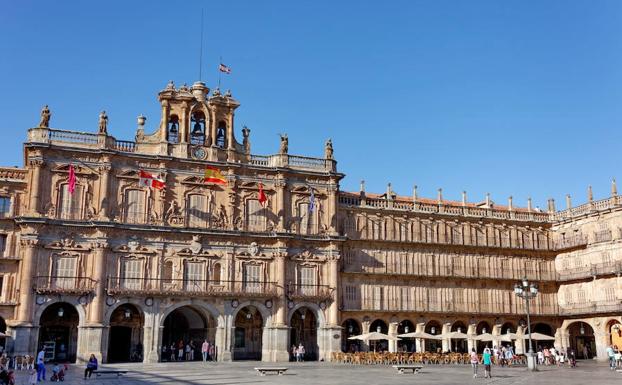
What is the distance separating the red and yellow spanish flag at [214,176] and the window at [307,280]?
382 inches

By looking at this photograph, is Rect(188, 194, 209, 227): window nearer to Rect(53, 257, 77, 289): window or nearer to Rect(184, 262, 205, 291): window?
Rect(184, 262, 205, 291): window

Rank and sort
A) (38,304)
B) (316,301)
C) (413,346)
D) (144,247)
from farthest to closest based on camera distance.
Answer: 1. (413,346)
2. (316,301)
3. (144,247)
4. (38,304)

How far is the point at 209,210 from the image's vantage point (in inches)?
2158

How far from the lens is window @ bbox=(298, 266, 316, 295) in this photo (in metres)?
56.3

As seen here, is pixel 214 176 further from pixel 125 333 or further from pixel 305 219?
pixel 125 333

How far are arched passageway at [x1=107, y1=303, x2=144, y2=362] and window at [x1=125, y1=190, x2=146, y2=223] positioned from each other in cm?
669

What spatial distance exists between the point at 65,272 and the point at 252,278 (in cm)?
1399

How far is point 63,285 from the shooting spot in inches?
1961

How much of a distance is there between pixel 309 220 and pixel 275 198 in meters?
3.43

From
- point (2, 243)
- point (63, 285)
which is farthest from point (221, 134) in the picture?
point (2, 243)

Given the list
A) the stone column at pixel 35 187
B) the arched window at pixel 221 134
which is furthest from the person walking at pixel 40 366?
the arched window at pixel 221 134

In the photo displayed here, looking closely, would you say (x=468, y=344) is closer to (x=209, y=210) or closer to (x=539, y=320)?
(x=539, y=320)

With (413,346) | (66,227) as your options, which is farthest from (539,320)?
(66,227)

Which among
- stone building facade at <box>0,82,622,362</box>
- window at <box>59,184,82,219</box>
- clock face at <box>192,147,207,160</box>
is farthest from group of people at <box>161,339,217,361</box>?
clock face at <box>192,147,207,160</box>
